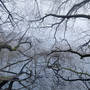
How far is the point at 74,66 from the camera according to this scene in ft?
25.3

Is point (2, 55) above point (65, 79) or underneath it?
above

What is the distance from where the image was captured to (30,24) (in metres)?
8.80

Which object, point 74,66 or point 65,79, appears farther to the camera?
point 74,66

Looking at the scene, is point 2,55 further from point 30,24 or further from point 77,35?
point 77,35

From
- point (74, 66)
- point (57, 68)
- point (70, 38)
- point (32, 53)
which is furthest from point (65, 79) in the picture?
point (70, 38)

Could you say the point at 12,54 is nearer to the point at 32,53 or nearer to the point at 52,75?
the point at 32,53

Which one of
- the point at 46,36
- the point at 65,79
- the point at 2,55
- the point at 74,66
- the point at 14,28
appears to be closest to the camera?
the point at 65,79

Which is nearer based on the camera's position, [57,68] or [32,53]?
[57,68]

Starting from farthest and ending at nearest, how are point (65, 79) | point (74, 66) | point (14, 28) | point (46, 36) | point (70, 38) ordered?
1. point (70, 38)
2. point (46, 36)
3. point (14, 28)
4. point (74, 66)
5. point (65, 79)

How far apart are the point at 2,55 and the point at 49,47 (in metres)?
2.46

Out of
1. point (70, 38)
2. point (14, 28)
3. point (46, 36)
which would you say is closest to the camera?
point (14, 28)

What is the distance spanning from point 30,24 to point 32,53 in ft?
6.48

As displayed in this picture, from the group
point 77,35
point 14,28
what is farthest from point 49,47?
point 77,35

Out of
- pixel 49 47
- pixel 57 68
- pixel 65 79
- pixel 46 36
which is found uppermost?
pixel 46 36
